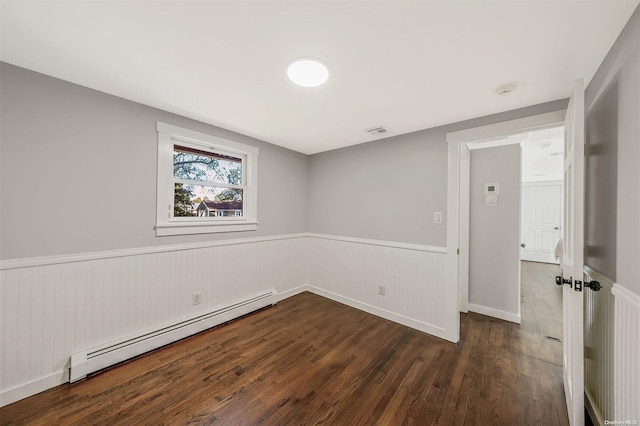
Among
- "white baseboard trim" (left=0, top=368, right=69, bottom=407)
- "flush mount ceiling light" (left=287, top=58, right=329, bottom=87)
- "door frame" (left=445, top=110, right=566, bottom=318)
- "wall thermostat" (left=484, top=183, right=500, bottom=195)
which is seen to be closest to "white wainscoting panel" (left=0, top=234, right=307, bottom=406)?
"white baseboard trim" (left=0, top=368, right=69, bottom=407)

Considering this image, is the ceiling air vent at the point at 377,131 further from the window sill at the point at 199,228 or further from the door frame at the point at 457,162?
the window sill at the point at 199,228

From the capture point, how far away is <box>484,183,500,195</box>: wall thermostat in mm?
3094

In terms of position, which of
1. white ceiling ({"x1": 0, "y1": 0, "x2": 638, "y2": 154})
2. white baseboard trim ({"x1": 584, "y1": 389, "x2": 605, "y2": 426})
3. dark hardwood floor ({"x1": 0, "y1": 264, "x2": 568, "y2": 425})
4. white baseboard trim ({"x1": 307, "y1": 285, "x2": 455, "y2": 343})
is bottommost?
dark hardwood floor ({"x1": 0, "y1": 264, "x2": 568, "y2": 425})

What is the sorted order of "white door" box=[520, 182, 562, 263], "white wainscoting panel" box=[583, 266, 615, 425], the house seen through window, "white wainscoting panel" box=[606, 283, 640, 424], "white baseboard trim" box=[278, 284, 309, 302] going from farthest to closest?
"white door" box=[520, 182, 562, 263], "white baseboard trim" box=[278, 284, 309, 302], the house seen through window, "white wainscoting panel" box=[583, 266, 615, 425], "white wainscoting panel" box=[606, 283, 640, 424]

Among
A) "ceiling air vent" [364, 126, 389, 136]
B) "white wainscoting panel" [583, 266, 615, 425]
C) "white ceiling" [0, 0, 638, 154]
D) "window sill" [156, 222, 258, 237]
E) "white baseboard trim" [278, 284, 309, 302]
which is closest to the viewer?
"white ceiling" [0, 0, 638, 154]

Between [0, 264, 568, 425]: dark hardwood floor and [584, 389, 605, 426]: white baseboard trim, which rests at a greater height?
[584, 389, 605, 426]: white baseboard trim

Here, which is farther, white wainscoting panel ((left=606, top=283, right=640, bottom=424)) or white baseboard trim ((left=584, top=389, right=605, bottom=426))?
white baseboard trim ((left=584, top=389, right=605, bottom=426))

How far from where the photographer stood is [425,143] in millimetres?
2783

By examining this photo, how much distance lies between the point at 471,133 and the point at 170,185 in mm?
3237

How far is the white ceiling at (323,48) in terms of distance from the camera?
1170 millimetres

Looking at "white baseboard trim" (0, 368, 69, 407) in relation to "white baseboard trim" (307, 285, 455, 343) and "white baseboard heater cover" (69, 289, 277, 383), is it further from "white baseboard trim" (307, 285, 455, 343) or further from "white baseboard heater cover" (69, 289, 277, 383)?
"white baseboard trim" (307, 285, 455, 343)

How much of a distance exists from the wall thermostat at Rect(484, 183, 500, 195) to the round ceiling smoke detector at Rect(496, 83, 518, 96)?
155 centimetres

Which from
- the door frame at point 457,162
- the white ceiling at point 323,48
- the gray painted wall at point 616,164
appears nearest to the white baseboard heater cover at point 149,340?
the white ceiling at point 323,48

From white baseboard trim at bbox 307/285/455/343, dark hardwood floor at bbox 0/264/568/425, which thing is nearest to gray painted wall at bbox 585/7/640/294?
dark hardwood floor at bbox 0/264/568/425
